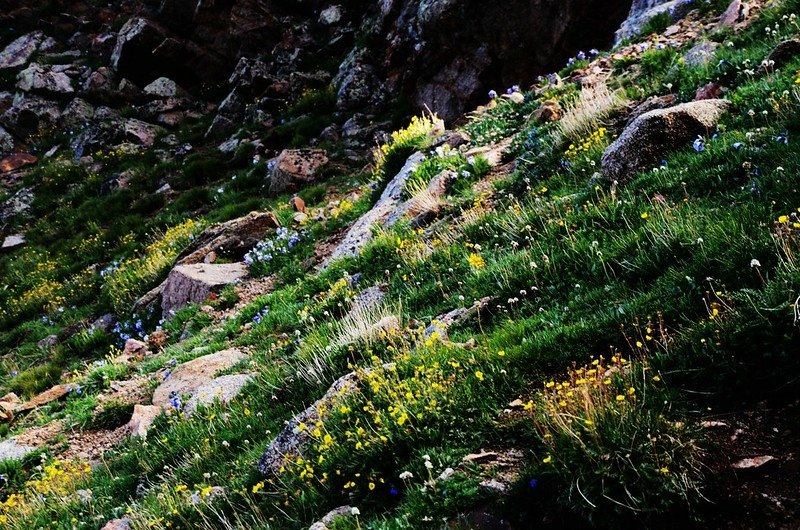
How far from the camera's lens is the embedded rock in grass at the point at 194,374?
24.7 ft

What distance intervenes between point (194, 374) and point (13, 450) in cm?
256

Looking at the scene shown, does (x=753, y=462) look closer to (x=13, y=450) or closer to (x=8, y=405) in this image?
(x=13, y=450)

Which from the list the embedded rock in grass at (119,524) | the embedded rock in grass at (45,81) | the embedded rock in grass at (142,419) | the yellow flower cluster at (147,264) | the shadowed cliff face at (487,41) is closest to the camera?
the embedded rock in grass at (119,524)

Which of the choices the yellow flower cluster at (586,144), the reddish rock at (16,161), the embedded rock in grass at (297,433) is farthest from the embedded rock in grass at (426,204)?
the reddish rock at (16,161)

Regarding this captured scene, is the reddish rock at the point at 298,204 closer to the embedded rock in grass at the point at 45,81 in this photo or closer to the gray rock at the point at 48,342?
the gray rock at the point at 48,342

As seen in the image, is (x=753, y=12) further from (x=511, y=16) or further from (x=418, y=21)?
(x=418, y=21)

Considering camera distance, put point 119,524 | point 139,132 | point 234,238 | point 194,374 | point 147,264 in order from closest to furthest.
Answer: point 119,524, point 194,374, point 234,238, point 147,264, point 139,132

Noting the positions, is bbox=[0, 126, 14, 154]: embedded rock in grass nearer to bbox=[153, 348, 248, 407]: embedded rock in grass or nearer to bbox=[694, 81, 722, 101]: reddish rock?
bbox=[153, 348, 248, 407]: embedded rock in grass

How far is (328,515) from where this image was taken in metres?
3.89

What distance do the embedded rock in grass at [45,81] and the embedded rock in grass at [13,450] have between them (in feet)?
75.4

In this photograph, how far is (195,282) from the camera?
36.9 ft

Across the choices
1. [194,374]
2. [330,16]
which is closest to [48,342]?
[194,374]

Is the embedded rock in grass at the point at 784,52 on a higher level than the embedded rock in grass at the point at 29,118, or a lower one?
lower

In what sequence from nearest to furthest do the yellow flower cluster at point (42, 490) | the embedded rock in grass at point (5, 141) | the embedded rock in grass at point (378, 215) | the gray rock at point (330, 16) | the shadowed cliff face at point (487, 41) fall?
the yellow flower cluster at point (42, 490), the embedded rock in grass at point (378, 215), the shadowed cliff face at point (487, 41), the embedded rock in grass at point (5, 141), the gray rock at point (330, 16)
